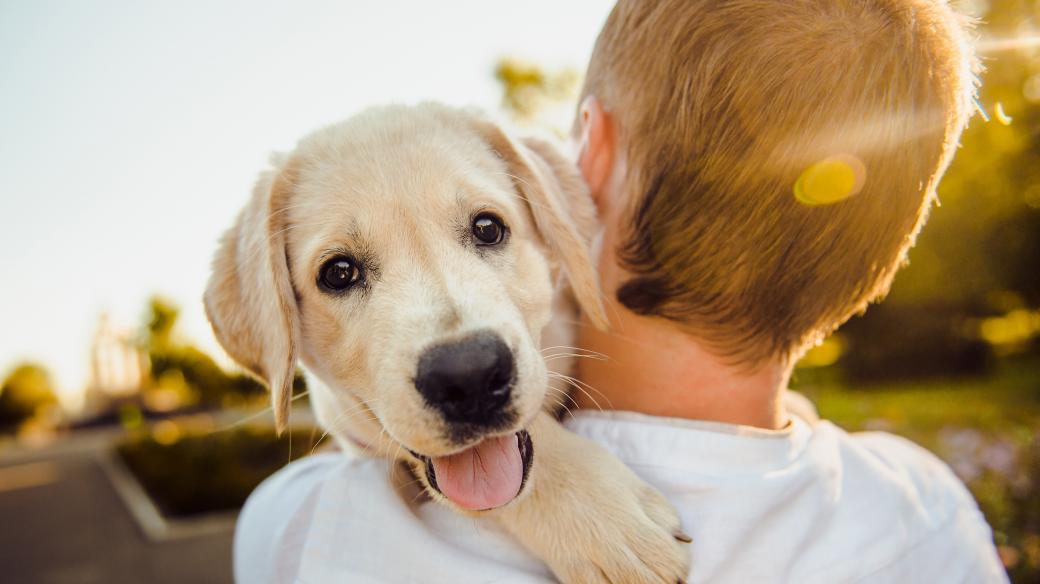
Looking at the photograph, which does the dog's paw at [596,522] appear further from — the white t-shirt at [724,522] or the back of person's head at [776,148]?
the back of person's head at [776,148]

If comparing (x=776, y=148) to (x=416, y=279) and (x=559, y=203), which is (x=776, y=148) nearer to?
(x=559, y=203)

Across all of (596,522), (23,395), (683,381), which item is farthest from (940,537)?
(23,395)

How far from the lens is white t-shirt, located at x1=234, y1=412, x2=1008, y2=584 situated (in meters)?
1.95

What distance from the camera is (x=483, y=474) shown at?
7.18 feet

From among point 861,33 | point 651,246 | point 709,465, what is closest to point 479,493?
point 709,465

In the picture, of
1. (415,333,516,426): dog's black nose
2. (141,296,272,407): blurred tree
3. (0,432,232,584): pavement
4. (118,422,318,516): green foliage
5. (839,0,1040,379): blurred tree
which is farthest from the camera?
(141,296,272,407): blurred tree

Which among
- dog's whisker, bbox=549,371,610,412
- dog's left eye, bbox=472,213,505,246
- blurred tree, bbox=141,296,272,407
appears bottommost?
blurred tree, bbox=141,296,272,407

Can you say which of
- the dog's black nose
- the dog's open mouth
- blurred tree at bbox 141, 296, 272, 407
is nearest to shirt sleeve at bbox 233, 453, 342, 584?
the dog's open mouth

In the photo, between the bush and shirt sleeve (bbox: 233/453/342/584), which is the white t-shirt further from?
the bush

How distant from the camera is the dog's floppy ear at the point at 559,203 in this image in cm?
253

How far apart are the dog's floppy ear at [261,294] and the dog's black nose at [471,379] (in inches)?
27.9

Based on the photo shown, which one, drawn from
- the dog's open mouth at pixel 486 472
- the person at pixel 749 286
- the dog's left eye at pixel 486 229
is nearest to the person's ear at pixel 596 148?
the person at pixel 749 286

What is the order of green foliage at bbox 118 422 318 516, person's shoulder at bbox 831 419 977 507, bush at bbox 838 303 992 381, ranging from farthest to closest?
bush at bbox 838 303 992 381 → green foliage at bbox 118 422 318 516 → person's shoulder at bbox 831 419 977 507

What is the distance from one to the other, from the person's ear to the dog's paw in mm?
974
